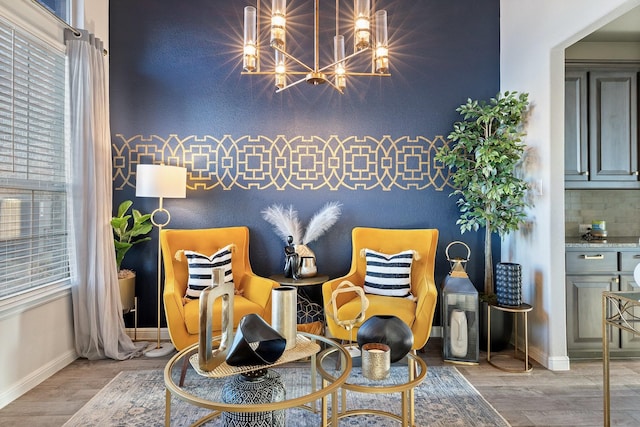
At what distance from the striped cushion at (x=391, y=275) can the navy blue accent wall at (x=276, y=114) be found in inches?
22.9

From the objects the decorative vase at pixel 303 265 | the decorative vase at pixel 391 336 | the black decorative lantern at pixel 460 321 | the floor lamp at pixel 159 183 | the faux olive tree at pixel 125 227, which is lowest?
the black decorative lantern at pixel 460 321

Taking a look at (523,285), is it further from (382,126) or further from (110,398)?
(110,398)

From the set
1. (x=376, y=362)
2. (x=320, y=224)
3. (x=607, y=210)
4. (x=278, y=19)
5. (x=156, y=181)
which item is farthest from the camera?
(x=607, y=210)

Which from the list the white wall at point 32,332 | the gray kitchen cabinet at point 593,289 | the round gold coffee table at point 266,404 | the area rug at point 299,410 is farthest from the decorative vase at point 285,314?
the gray kitchen cabinet at point 593,289

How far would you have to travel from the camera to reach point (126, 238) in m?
3.33

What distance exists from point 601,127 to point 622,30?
795 mm

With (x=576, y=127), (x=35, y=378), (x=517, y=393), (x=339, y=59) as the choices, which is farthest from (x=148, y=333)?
(x=576, y=127)

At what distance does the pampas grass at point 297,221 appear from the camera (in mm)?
3416

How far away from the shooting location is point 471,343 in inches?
115

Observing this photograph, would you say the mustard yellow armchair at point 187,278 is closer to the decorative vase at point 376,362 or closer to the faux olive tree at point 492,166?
the decorative vase at point 376,362

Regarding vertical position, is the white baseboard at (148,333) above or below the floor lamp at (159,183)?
below

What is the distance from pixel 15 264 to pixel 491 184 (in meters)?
3.44

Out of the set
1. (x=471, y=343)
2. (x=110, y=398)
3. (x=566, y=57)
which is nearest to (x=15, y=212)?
(x=110, y=398)

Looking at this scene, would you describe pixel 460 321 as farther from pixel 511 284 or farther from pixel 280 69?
pixel 280 69
